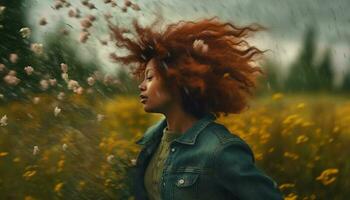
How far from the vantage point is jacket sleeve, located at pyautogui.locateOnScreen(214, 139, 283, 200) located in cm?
332

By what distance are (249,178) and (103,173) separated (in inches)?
85.3

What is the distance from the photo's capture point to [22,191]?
5.71m

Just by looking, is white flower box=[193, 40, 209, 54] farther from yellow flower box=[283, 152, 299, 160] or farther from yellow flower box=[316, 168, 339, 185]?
yellow flower box=[283, 152, 299, 160]

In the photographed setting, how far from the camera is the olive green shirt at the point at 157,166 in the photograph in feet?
12.2

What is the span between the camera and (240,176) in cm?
331

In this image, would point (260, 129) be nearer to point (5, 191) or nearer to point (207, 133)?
point (5, 191)

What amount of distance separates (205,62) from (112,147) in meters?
2.00

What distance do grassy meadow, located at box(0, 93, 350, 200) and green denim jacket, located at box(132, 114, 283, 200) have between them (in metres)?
1.69

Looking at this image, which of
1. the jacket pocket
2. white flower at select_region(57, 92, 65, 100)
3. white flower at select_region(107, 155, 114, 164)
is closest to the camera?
the jacket pocket

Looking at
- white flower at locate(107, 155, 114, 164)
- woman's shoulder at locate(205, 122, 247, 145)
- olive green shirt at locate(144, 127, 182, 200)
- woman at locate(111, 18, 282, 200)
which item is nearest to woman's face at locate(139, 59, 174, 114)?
woman at locate(111, 18, 282, 200)

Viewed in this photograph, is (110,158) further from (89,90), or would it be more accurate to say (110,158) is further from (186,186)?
(186,186)

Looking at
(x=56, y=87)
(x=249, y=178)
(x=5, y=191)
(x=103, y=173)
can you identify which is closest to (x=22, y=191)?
(x=5, y=191)

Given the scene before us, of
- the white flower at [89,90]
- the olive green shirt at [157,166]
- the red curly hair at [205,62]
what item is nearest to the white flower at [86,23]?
the white flower at [89,90]

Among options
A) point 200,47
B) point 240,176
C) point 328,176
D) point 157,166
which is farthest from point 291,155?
point 240,176
